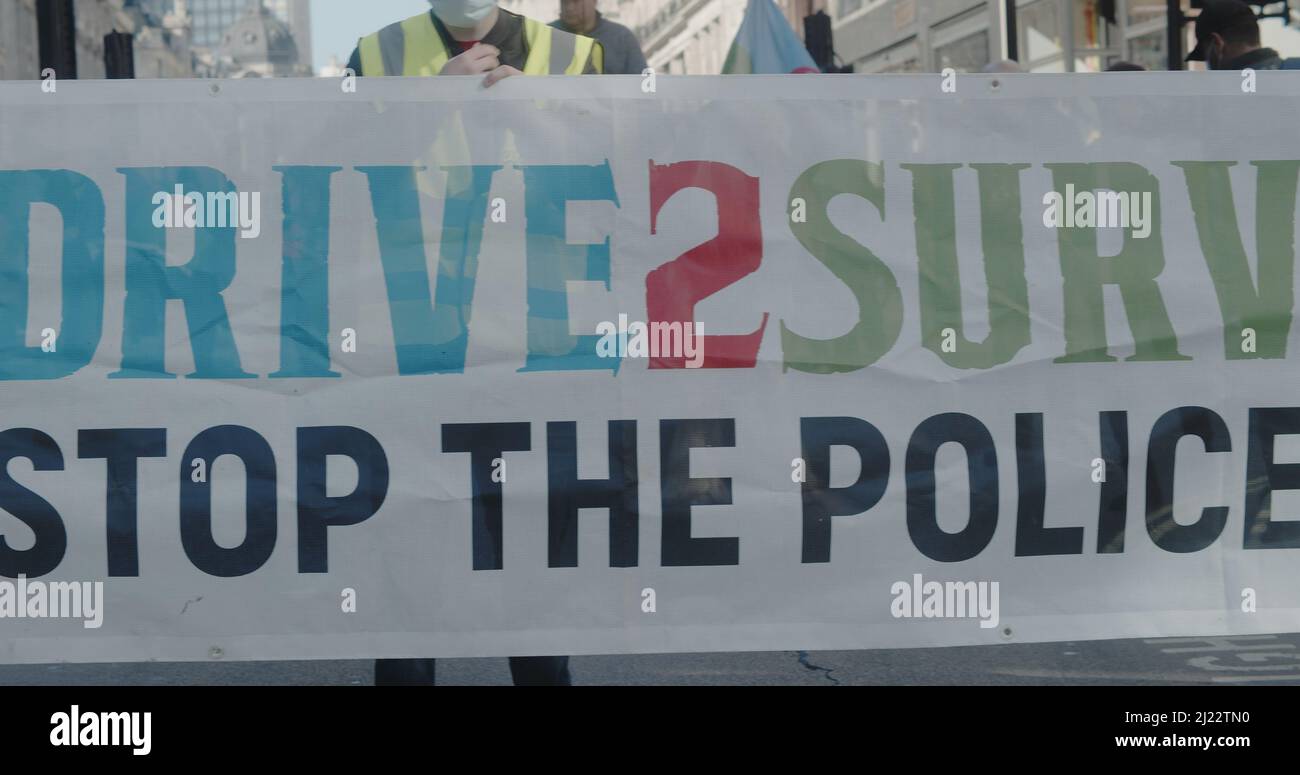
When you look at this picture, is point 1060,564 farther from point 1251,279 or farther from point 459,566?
point 459,566

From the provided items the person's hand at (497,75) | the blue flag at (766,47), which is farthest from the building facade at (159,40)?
the person's hand at (497,75)

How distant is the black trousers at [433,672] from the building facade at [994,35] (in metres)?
9.47

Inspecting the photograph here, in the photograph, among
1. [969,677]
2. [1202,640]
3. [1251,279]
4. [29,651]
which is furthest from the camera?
[1202,640]

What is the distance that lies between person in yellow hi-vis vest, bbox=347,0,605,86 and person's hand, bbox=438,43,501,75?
15 centimetres

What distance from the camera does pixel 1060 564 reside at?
395 centimetres

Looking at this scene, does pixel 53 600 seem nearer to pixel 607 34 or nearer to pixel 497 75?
pixel 497 75

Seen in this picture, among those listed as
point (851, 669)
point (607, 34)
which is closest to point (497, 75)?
point (607, 34)

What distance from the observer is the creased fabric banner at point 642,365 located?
12.6 feet

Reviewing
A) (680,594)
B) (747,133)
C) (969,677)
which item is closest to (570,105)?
(747,133)

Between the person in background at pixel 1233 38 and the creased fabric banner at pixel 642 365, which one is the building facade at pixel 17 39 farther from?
the creased fabric banner at pixel 642 365

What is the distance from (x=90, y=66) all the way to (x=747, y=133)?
230 ft

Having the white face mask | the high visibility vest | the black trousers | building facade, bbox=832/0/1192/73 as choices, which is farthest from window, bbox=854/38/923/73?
the black trousers
